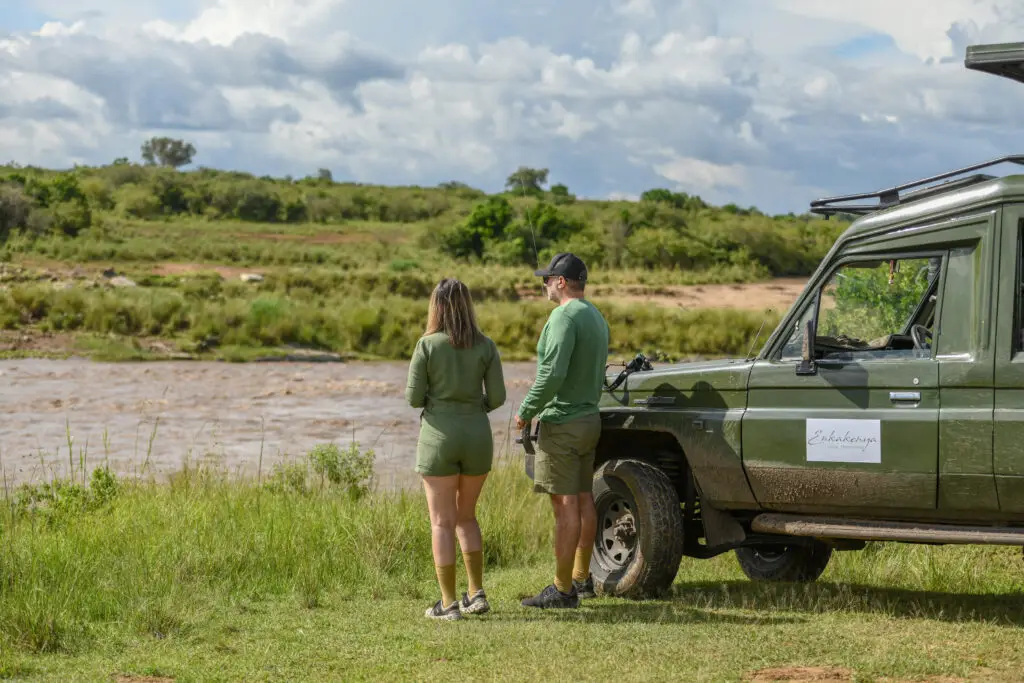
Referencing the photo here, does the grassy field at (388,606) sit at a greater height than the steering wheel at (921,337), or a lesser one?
lesser

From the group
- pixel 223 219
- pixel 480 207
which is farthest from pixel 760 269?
pixel 223 219

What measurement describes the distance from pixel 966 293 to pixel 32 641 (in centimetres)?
542

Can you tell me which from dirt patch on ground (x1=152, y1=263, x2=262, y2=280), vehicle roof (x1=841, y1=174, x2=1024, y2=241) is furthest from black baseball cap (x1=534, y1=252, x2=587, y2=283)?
dirt patch on ground (x1=152, y1=263, x2=262, y2=280)

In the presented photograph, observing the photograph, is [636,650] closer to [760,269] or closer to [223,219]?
[760,269]

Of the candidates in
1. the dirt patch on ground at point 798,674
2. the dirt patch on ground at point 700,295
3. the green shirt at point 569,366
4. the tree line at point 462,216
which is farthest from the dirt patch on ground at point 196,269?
the dirt patch on ground at point 798,674

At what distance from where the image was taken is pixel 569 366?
809 centimetres

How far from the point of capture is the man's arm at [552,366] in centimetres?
790

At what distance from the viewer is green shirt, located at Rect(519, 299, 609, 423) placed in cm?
792

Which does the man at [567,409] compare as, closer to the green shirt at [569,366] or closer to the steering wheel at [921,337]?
the green shirt at [569,366]

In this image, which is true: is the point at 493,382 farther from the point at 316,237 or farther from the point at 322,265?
the point at 316,237

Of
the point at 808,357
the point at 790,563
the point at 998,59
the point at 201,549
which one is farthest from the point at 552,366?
the point at 201,549

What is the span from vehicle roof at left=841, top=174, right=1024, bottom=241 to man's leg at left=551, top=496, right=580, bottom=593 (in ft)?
7.45

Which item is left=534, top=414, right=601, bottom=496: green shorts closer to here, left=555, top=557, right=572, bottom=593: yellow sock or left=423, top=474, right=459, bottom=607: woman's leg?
left=555, top=557, right=572, bottom=593: yellow sock

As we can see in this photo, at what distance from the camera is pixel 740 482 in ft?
26.3
